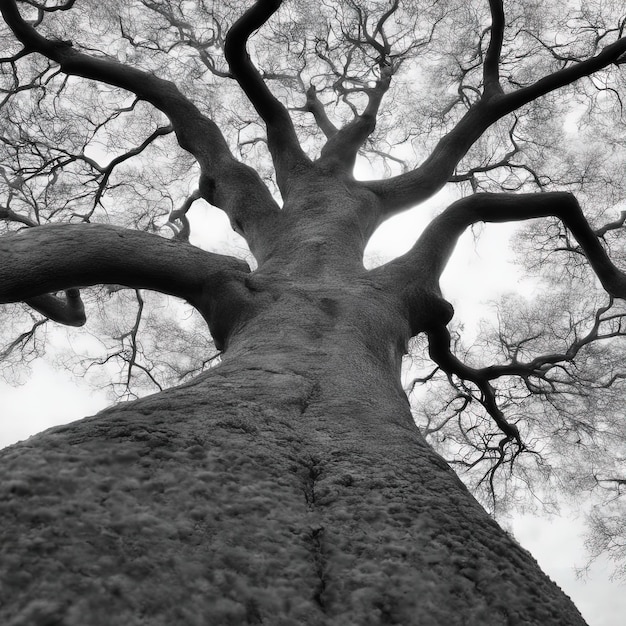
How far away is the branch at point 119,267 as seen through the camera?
1788mm

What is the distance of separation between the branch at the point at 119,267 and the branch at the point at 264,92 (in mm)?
1581

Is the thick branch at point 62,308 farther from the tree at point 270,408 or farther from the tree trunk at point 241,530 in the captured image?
the tree trunk at point 241,530

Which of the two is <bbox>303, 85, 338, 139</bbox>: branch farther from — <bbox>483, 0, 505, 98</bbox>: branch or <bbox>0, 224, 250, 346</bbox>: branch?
<bbox>0, 224, 250, 346</bbox>: branch

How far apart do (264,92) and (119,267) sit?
→ 7.17 ft

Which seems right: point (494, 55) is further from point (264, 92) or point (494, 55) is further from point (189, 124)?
point (189, 124)

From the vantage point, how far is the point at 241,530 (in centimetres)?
82

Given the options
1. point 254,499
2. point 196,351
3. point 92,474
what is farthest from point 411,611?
point 196,351

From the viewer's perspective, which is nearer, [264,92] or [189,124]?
[264,92]

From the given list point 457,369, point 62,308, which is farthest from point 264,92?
point 457,369

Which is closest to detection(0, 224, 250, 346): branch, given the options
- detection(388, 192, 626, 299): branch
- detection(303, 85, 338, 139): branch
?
detection(388, 192, 626, 299): branch

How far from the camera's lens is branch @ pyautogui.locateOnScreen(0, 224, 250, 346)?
5.87 ft

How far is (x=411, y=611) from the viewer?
0.73 metres

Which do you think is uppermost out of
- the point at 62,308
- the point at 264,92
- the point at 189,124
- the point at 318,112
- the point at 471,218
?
the point at 318,112

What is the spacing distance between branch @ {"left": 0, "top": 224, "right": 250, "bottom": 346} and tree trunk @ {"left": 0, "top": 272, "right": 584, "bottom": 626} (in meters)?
0.84
